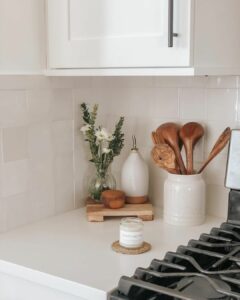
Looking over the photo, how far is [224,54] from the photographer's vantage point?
1446 millimetres

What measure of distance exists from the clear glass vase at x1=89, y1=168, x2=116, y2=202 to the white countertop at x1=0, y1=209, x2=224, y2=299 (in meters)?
0.09

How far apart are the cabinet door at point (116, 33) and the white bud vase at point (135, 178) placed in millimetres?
415

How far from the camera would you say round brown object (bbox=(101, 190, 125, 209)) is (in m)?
1.69

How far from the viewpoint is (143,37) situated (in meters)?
1.39

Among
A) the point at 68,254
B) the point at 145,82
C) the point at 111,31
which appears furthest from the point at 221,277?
the point at 145,82

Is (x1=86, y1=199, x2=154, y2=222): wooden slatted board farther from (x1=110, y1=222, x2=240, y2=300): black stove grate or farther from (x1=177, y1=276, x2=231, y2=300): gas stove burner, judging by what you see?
(x1=177, y1=276, x2=231, y2=300): gas stove burner

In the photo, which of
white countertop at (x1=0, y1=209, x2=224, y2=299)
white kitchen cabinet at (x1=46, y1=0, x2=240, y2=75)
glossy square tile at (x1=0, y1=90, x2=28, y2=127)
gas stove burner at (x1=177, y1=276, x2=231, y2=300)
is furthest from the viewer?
glossy square tile at (x1=0, y1=90, x2=28, y2=127)

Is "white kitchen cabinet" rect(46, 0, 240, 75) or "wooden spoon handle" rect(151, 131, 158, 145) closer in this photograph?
"white kitchen cabinet" rect(46, 0, 240, 75)

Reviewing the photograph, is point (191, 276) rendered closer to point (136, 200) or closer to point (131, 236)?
point (131, 236)

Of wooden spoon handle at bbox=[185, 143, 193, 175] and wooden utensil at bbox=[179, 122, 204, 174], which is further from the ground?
wooden utensil at bbox=[179, 122, 204, 174]

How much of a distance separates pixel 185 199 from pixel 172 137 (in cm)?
22

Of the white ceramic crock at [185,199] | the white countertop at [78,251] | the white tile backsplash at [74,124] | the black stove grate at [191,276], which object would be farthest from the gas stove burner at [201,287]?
the white tile backsplash at [74,124]

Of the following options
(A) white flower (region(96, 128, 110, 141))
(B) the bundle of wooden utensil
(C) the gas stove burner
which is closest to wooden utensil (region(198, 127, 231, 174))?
(B) the bundle of wooden utensil

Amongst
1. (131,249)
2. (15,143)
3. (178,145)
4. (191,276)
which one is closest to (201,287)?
(191,276)
